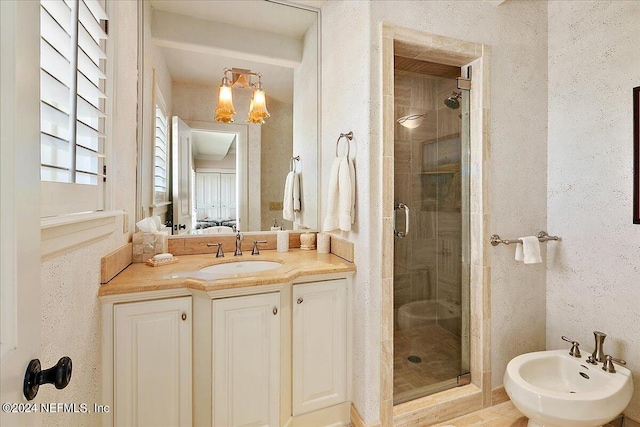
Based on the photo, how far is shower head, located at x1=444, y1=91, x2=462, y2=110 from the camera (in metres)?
1.93

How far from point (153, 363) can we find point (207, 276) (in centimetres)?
43

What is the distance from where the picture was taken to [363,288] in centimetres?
161

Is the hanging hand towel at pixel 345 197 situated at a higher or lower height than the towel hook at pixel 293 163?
lower

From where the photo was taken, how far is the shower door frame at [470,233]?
158 cm

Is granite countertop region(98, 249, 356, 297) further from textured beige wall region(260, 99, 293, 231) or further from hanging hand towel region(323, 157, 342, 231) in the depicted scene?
textured beige wall region(260, 99, 293, 231)

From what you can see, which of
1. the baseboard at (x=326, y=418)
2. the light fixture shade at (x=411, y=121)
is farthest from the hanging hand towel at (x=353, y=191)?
the baseboard at (x=326, y=418)

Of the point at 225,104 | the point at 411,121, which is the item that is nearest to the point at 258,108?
the point at 225,104

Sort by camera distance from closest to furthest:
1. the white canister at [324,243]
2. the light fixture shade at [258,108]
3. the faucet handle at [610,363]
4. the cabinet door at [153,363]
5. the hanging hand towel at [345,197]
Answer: the cabinet door at [153,363]
the faucet handle at [610,363]
the hanging hand towel at [345,197]
the white canister at [324,243]
the light fixture shade at [258,108]

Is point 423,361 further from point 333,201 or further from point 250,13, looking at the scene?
point 250,13

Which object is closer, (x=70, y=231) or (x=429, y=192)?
(x=70, y=231)

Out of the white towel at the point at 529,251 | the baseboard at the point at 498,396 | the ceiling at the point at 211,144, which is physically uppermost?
the ceiling at the point at 211,144

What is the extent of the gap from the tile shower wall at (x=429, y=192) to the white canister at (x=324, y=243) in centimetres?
45

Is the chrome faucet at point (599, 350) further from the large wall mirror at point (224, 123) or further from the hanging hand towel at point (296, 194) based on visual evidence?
the hanging hand towel at point (296, 194)

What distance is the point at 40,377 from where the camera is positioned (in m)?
0.53
